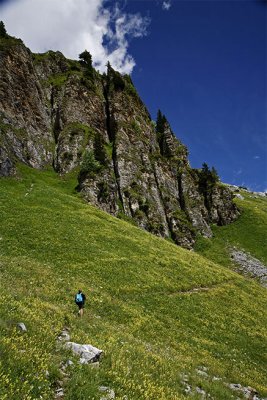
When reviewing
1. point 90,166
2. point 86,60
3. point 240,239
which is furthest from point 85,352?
point 86,60

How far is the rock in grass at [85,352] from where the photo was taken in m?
13.0

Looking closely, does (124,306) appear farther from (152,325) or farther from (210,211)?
(210,211)

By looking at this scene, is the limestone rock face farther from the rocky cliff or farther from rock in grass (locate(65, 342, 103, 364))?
rock in grass (locate(65, 342, 103, 364))

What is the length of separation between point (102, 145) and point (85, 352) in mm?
75028

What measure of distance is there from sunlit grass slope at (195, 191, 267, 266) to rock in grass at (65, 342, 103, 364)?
207 feet

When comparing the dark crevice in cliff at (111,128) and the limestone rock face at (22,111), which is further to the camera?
the dark crevice in cliff at (111,128)

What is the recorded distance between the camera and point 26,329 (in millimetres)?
13328

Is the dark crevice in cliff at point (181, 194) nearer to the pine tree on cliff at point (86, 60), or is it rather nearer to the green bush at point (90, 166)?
the green bush at point (90, 166)

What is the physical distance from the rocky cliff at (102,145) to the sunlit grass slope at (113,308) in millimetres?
15021

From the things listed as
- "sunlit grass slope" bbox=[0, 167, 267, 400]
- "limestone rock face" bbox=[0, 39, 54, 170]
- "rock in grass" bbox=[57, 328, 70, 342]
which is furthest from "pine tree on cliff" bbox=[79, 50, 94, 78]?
"rock in grass" bbox=[57, 328, 70, 342]

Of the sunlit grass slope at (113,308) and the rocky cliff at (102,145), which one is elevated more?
the rocky cliff at (102,145)

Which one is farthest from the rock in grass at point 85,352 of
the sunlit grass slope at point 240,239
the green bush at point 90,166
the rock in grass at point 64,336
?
Answer: the sunlit grass slope at point 240,239

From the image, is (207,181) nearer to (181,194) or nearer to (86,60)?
(181,194)

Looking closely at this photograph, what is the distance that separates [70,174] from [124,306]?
176 feet
